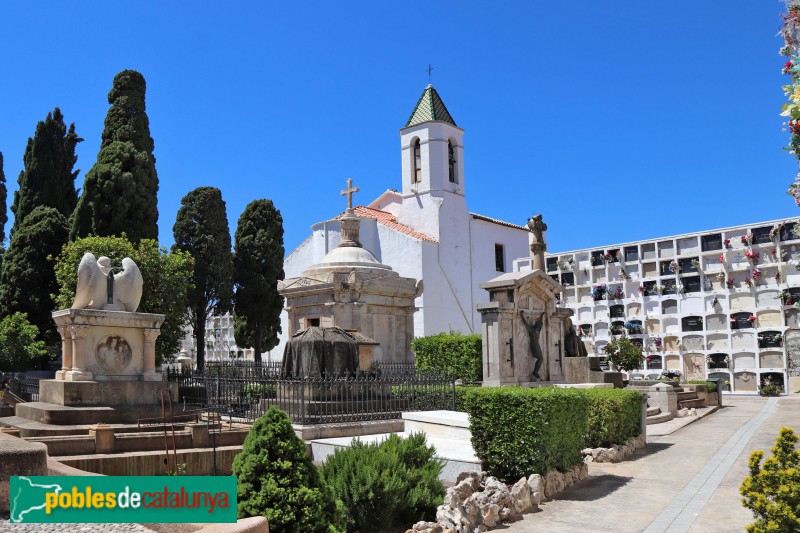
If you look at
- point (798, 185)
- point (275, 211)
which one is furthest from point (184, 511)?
point (275, 211)

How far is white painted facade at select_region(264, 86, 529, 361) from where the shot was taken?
3684 centimetres

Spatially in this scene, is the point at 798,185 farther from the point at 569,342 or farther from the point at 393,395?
the point at 569,342

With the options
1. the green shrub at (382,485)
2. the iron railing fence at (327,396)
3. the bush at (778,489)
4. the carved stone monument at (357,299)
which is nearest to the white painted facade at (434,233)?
the carved stone monument at (357,299)

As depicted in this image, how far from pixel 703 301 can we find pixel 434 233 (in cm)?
1537

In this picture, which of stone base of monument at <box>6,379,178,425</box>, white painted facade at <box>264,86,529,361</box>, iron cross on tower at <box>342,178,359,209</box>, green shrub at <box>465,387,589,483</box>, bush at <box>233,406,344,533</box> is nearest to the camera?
bush at <box>233,406,344,533</box>

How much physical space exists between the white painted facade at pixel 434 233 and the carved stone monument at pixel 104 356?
74.4ft

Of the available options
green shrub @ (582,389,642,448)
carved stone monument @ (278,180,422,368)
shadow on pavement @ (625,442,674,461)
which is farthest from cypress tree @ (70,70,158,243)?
shadow on pavement @ (625,442,674,461)

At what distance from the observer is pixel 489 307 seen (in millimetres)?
17625

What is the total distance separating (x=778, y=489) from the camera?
5934mm

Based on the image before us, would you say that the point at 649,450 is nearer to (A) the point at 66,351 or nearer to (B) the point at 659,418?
(B) the point at 659,418

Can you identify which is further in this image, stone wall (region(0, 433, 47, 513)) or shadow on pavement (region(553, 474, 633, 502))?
shadow on pavement (region(553, 474, 633, 502))

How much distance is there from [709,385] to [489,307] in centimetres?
1138

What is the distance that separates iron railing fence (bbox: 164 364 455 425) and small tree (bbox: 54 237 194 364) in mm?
7766

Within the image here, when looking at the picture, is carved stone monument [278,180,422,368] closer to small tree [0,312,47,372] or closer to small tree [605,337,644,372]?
small tree [0,312,47,372]
